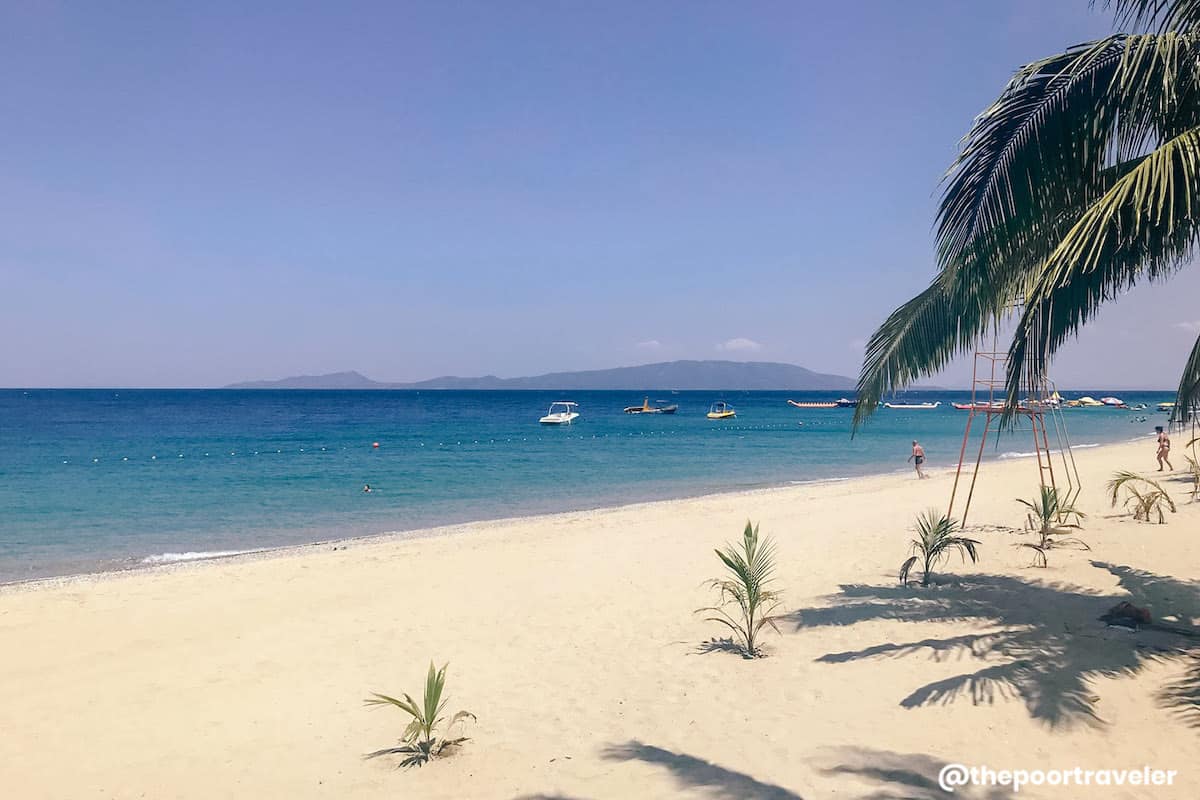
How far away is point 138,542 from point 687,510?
41.7 ft

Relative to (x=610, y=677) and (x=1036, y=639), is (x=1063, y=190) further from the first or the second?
(x=610, y=677)

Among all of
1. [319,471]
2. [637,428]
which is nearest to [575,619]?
[319,471]

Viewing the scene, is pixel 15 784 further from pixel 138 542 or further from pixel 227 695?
pixel 138 542

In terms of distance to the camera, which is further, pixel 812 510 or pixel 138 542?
pixel 812 510

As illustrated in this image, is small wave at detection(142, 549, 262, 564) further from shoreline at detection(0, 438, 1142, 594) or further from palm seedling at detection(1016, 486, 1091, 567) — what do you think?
palm seedling at detection(1016, 486, 1091, 567)

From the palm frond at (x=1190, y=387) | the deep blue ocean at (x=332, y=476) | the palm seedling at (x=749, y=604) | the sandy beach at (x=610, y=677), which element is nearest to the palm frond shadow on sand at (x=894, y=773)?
the sandy beach at (x=610, y=677)

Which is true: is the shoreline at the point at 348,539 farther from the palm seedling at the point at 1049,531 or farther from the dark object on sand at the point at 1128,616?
the dark object on sand at the point at 1128,616

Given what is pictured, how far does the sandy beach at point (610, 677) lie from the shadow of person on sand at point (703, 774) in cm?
2

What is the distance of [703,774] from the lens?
4.33m

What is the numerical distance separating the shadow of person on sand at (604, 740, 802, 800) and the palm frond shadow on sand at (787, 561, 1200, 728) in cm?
163

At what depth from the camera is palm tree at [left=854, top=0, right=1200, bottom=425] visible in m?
4.67

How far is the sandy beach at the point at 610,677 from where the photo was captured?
4445 millimetres

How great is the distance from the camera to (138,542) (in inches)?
611

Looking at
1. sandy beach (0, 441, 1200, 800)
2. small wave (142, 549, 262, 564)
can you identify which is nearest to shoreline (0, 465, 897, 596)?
small wave (142, 549, 262, 564)
